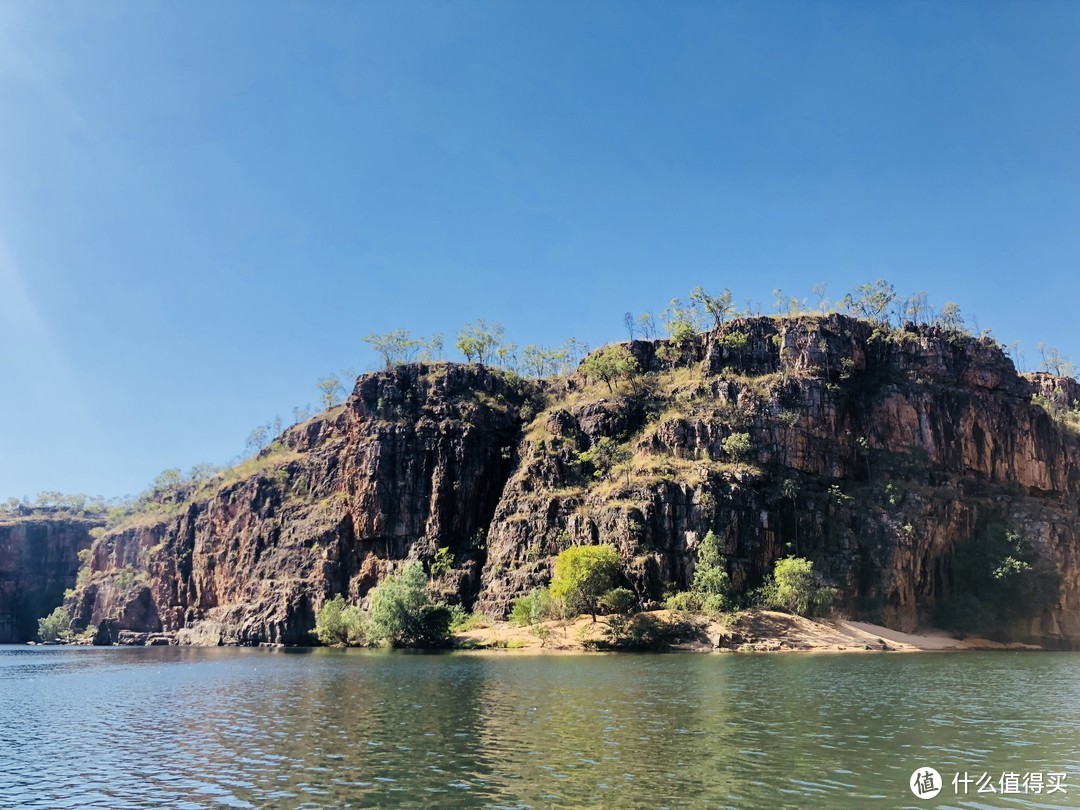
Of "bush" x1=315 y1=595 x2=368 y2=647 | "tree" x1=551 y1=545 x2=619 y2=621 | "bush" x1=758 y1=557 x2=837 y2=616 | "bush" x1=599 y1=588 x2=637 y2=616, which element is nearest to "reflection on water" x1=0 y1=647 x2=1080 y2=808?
"bush" x1=599 y1=588 x2=637 y2=616

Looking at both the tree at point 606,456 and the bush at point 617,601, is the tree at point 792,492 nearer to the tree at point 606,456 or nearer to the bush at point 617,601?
the tree at point 606,456

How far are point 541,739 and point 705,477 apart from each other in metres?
102

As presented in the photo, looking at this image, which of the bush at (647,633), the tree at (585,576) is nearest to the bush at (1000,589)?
the bush at (647,633)

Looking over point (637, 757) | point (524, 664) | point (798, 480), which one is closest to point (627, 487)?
point (798, 480)

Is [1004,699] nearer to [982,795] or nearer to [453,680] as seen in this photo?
[982,795]

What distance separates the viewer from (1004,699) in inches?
1957

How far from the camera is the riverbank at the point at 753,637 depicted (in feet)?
366

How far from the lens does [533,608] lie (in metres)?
122

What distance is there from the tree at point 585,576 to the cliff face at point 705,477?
→ 9.38 meters

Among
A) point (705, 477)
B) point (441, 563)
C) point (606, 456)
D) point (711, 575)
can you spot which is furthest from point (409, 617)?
point (705, 477)

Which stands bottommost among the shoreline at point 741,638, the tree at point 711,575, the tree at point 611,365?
the shoreline at point 741,638

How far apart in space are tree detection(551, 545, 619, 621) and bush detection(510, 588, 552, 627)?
321 centimetres

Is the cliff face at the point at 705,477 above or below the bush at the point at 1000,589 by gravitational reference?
above

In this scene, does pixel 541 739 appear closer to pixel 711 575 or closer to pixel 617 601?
pixel 617 601
